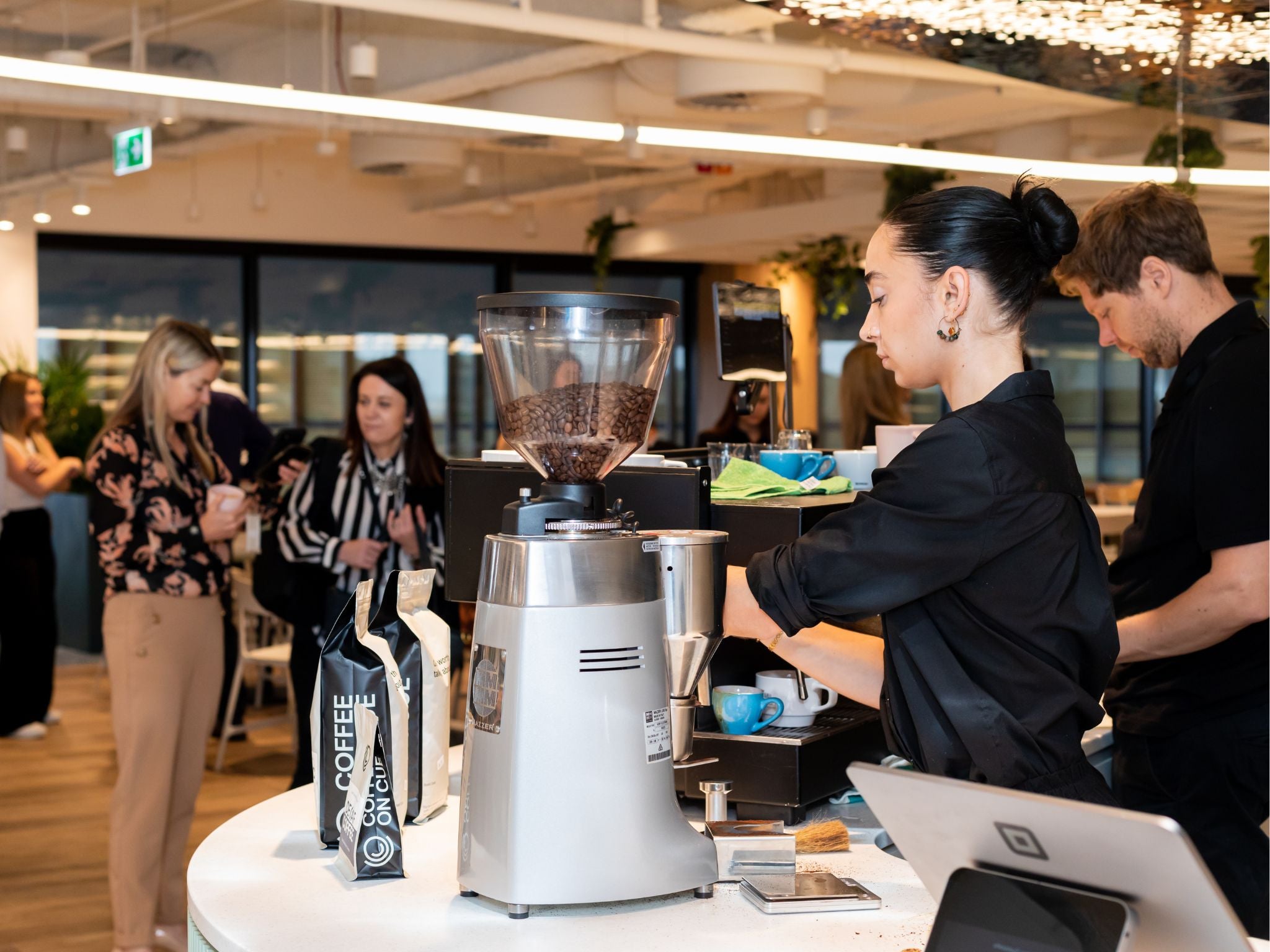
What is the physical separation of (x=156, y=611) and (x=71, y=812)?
2.29 m

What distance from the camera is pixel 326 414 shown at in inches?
435

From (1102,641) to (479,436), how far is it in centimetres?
1027

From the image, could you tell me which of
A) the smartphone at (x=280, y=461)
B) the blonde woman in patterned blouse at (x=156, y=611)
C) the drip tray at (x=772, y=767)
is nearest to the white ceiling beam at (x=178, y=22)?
the smartphone at (x=280, y=461)

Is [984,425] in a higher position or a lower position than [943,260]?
lower

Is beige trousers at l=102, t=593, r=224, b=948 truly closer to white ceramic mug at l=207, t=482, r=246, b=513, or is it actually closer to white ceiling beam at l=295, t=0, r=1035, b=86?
white ceramic mug at l=207, t=482, r=246, b=513

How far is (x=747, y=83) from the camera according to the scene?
230 inches

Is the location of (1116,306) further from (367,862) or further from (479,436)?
(479,436)

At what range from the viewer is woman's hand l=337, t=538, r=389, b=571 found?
4.05 metres

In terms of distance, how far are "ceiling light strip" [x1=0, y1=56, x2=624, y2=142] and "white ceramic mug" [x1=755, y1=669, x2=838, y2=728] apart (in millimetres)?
3450

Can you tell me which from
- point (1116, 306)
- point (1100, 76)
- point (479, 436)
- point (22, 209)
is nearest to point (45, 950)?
point (1116, 306)

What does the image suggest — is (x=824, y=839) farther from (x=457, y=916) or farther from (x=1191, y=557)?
(x=1191, y=557)

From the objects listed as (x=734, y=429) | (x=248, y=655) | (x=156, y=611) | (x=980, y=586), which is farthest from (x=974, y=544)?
(x=248, y=655)

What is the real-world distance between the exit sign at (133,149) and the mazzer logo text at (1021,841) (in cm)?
609

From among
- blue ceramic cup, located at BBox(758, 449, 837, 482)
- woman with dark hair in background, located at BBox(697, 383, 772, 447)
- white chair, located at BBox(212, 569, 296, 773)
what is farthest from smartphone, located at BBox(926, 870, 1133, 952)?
white chair, located at BBox(212, 569, 296, 773)
